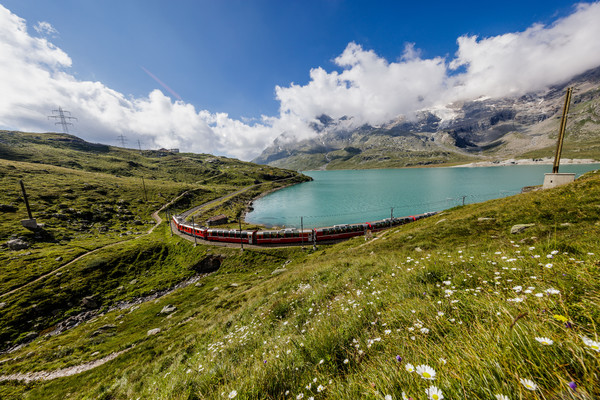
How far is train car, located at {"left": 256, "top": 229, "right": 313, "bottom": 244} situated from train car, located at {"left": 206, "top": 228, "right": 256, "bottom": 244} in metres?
1.78

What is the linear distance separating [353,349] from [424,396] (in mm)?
2062

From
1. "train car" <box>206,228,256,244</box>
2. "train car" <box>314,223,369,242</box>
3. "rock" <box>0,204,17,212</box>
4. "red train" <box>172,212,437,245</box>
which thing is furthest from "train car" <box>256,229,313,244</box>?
"rock" <box>0,204,17,212</box>

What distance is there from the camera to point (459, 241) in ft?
43.9

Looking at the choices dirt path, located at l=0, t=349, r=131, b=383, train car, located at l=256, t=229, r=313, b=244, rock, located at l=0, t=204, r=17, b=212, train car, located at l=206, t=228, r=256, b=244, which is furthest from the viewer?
rock, located at l=0, t=204, r=17, b=212

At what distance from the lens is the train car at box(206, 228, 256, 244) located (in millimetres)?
46469

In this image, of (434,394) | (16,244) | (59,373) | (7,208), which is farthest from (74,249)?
(434,394)

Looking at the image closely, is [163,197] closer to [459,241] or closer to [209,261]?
[209,261]

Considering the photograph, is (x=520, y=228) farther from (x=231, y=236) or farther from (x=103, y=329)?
(x=231, y=236)

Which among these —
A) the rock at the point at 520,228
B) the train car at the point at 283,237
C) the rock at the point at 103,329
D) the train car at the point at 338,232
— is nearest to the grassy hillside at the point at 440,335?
the rock at the point at 520,228

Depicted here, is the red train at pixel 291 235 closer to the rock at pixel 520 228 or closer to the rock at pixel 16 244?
the rock at pixel 520 228

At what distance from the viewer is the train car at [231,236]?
4647 cm

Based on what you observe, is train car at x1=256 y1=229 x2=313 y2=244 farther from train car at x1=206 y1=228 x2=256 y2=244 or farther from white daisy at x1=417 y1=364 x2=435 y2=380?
white daisy at x1=417 y1=364 x2=435 y2=380

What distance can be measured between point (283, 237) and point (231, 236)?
1239cm

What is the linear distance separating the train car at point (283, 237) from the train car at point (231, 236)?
1.78 m
